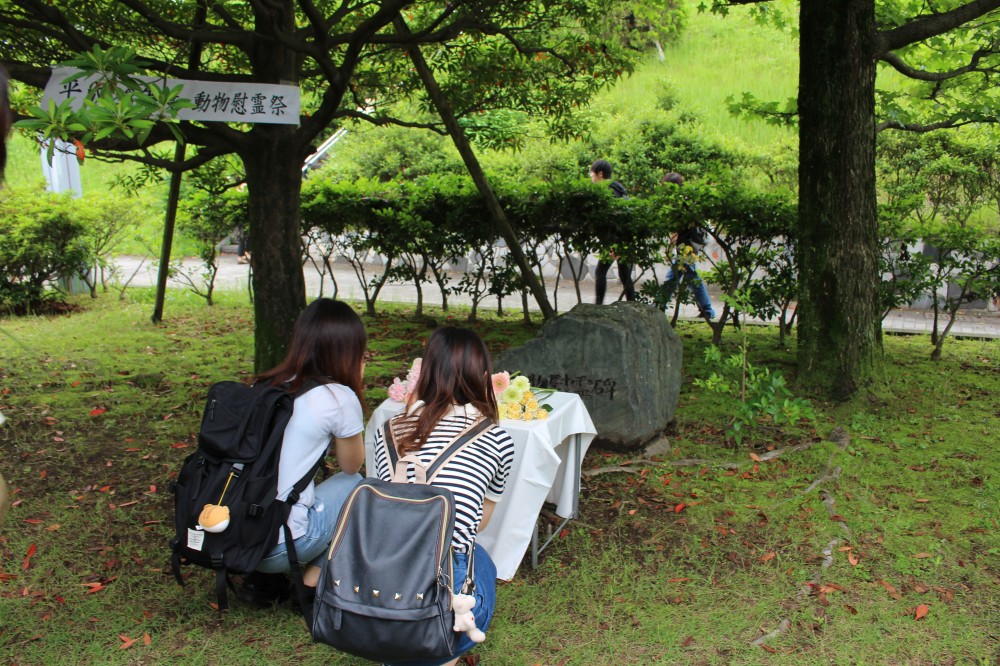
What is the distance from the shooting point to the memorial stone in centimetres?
490

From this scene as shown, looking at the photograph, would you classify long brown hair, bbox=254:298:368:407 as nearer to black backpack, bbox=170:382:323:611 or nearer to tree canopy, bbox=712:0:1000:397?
black backpack, bbox=170:382:323:611

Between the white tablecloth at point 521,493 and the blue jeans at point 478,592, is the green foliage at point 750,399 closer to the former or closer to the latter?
the white tablecloth at point 521,493

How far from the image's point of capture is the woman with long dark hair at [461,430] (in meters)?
2.59

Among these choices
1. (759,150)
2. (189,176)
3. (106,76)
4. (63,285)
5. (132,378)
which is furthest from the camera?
(759,150)

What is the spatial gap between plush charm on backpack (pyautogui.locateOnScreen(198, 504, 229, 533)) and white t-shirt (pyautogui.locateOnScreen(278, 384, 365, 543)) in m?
0.21

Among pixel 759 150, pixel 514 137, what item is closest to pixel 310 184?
pixel 514 137

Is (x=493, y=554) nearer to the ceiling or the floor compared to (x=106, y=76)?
nearer to the floor

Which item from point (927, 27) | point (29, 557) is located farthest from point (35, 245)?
point (927, 27)

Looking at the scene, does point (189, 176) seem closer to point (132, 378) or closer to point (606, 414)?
point (132, 378)

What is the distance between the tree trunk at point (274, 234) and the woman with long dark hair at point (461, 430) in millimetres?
2798

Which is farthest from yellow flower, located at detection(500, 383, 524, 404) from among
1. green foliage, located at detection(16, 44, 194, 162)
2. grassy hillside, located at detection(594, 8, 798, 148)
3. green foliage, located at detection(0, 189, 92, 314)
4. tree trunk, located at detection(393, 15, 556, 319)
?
grassy hillside, located at detection(594, 8, 798, 148)

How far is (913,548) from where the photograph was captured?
156 inches

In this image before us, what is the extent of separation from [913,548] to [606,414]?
1807 millimetres

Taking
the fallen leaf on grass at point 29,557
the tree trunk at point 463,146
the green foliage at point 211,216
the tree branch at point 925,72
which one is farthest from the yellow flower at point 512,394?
the green foliage at point 211,216
